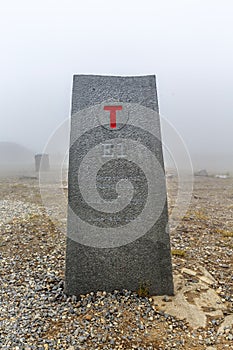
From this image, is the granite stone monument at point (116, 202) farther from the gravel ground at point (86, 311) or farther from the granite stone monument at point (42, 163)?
the granite stone monument at point (42, 163)

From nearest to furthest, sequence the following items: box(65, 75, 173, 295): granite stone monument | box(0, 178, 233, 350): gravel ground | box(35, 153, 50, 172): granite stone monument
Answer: box(0, 178, 233, 350): gravel ground, box(65, 75, 173, 295): granite stone monument, box(35, 153, 50, 172): granite stone monument

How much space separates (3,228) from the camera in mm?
7457

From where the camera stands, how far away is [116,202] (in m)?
4.16

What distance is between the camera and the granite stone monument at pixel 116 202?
4.11 m

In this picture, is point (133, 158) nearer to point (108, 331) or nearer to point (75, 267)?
point (75, 267)

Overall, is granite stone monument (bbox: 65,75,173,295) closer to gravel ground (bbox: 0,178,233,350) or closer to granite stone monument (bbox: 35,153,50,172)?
gravel ground (bbox: 0,178,233,350)

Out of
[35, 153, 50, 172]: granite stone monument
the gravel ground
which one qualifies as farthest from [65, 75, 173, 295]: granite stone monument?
[35, 153, 50, 172]: granite stone monument

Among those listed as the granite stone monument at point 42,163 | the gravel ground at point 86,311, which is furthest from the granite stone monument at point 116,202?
the granite stone monument at point 42,163

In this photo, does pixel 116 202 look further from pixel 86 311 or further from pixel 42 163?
pixel 42 163

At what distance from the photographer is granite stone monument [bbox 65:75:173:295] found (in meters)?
4.11

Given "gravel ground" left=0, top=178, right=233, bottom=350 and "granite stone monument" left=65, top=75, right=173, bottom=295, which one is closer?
"gravel ground" left=0, top=178, right=233, bottom=350

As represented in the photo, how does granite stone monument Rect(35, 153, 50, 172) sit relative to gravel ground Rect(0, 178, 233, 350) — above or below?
above

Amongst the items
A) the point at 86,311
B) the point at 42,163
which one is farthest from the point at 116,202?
the point at 42,163

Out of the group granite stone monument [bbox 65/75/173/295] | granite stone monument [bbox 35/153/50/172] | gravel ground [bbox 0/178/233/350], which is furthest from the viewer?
granite stone monument [bbox 35/153/50/172]
